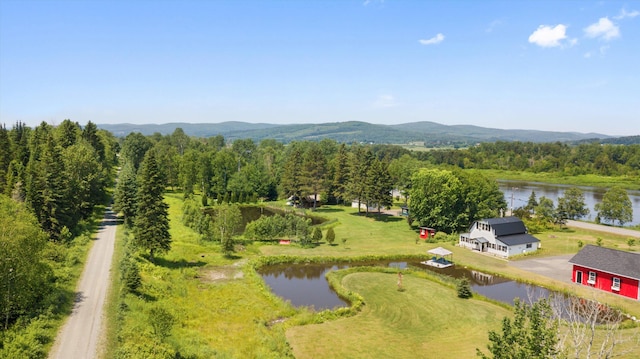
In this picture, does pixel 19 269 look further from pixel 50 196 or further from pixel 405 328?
pixel 405 328

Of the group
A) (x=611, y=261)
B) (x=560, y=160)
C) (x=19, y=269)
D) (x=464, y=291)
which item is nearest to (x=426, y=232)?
(x=611, y=261)

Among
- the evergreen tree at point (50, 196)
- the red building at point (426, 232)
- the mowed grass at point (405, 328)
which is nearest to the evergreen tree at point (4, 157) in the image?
the evergreen tree at point (50, 196)

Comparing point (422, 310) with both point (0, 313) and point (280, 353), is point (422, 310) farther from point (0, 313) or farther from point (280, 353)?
point (0, 313)

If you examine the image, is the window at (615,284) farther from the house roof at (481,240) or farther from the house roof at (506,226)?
the house roof at (481,240)

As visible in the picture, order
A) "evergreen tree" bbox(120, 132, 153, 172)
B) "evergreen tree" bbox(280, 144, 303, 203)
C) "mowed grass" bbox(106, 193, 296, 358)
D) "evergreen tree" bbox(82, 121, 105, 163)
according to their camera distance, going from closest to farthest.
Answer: "mowed grass" bbox(106, 193, 296, 358)
"evergreen tree" bbox(82, 121, 105, 163)
"evergreen tree" bbox(280, 144, 303, 203)
"evergreen tree" bbox(120, 132, 153, 172)

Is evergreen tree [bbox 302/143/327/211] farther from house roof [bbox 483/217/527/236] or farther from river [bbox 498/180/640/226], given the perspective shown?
river [bbox 498/180/640/226]

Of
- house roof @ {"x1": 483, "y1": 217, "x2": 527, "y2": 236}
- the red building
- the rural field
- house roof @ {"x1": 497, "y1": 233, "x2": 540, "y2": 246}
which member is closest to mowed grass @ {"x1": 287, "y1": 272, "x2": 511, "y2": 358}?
the rural field

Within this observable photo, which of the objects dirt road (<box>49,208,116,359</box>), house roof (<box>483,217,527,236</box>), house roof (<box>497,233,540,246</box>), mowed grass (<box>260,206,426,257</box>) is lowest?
mowed grass (<box>260,206,426,257</box>)
